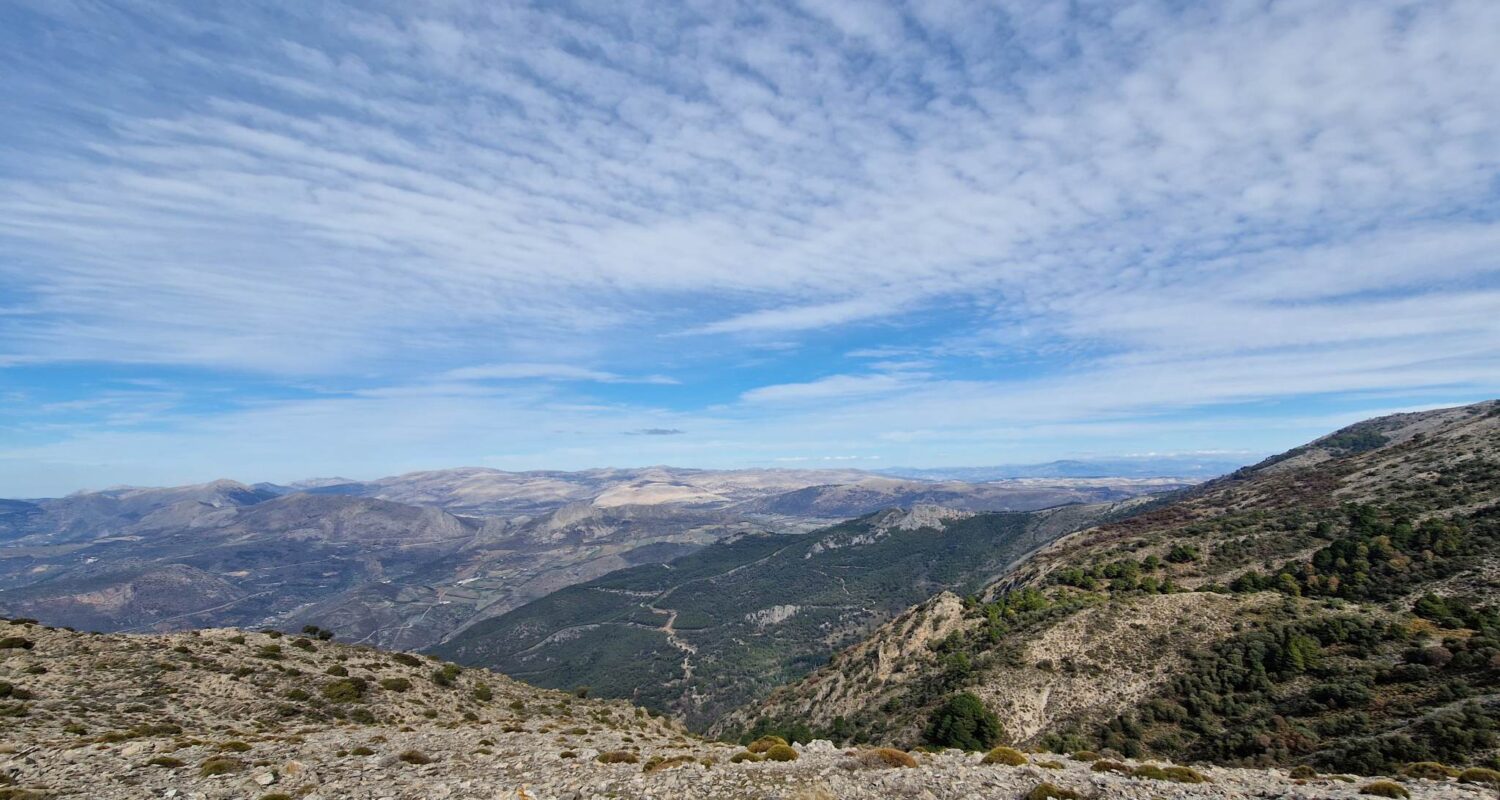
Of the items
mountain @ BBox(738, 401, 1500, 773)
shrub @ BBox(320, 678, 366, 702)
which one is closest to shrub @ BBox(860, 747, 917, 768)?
mountain @ BBox(738, 401, 1500, 773)

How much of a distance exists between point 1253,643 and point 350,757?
7082 centimetres

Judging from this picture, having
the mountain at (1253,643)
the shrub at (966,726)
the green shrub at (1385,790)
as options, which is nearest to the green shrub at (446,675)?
the mountain at (1253,643)

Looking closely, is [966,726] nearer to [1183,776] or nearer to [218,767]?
[1183,776]

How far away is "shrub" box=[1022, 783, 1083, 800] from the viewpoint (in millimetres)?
23125

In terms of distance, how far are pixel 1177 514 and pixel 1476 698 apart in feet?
358

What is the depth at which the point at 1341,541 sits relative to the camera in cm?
7575

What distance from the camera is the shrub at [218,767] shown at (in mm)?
24481

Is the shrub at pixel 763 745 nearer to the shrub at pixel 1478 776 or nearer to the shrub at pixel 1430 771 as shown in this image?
the shrub at pixel 1430 771

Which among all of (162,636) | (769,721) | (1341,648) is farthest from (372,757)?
(769,721)

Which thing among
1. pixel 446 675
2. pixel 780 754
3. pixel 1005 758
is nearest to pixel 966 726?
pixel 1005 758

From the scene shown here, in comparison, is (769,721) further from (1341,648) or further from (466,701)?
(1341,648)

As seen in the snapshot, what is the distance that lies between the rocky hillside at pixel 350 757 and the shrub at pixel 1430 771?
3.91 ft

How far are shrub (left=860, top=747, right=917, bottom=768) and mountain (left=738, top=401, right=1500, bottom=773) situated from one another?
25.8m

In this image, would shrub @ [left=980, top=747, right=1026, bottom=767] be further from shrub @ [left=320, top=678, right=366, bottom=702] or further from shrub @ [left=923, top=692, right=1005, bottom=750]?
shrub @ [left=320, top=678, right=366, bottom=702]
